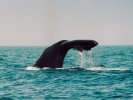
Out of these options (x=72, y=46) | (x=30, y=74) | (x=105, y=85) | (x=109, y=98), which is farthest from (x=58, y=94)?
(x=30, y=74)

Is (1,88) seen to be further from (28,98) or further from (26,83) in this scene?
(28,98)

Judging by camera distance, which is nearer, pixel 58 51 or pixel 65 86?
pixel 65 86

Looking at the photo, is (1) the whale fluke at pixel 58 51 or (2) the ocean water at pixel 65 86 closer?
(2) the ocean water at pixel 65 86

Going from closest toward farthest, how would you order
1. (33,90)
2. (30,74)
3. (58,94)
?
1. (58,94)
2. (33,90)
3. (30,74)

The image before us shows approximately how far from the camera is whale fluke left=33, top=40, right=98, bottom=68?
49.8ft

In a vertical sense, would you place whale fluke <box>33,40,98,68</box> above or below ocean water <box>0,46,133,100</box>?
above

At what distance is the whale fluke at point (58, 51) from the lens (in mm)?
15188

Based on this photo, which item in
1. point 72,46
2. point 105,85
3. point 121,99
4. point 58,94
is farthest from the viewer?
point 72,46

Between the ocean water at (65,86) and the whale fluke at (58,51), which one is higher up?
the whale fluke at (58,51)

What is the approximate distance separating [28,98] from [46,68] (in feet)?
20.4

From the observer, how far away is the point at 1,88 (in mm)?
13828

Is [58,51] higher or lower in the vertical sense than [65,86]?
higher

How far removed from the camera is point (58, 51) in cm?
1691

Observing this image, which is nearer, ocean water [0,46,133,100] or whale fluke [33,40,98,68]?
ocean water [0,46,133,100]
